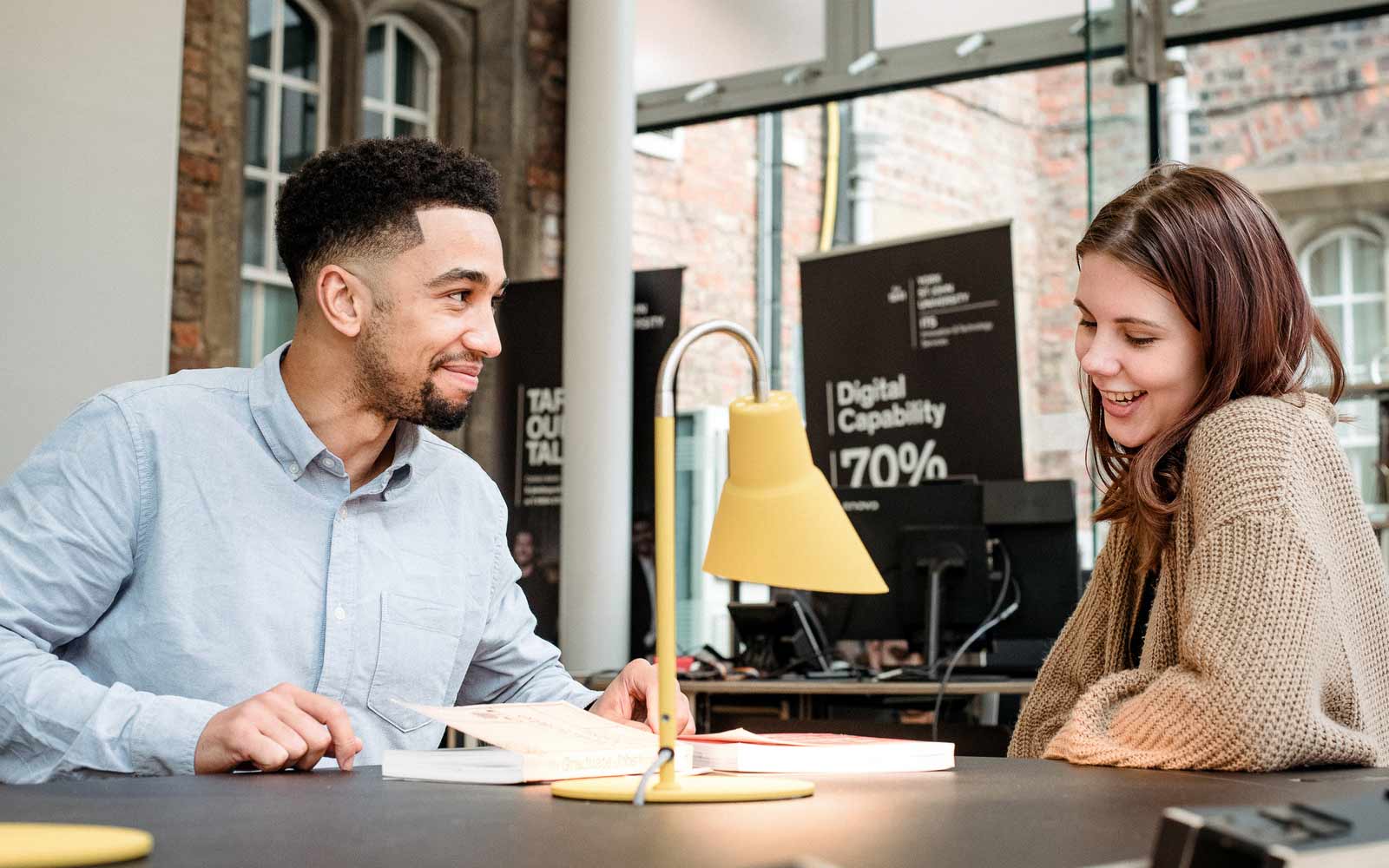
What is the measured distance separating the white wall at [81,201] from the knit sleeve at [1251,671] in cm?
279

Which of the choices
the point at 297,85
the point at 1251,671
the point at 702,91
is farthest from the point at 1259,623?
the point at 702,91

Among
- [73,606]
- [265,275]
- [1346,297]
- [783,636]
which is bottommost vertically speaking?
[783,636]

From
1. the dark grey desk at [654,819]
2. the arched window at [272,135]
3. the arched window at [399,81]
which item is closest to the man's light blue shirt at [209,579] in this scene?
the dark grey desk at [654,819]

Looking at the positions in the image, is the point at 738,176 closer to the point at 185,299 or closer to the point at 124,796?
the point at 185,299

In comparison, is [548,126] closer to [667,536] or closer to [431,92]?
[431,92]

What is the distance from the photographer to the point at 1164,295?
1535 millimetres

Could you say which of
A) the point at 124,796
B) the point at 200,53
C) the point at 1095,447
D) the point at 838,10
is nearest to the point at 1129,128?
the point at 838,10

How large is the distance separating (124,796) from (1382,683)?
1141 mm

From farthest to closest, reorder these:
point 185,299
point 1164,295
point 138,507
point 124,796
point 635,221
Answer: point 635,221, point 185,299, point 138,507, point 1164,295, point 124,796

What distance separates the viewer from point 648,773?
1.07m

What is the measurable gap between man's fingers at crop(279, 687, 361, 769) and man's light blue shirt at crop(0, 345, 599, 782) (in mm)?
140

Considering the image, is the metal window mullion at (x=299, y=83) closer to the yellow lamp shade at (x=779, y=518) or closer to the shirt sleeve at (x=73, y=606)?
the shirt sleeve at (x=73, y=606)

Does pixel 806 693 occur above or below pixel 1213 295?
below

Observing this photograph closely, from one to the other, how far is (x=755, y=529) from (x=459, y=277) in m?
0.90
